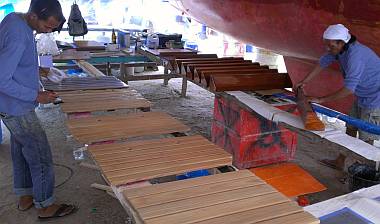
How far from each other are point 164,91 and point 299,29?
11.5ft

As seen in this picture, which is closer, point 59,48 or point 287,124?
point 287,124

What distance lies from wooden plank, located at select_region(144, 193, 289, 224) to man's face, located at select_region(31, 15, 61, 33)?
1.25 m

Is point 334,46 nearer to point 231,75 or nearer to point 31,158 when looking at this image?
point 231,75

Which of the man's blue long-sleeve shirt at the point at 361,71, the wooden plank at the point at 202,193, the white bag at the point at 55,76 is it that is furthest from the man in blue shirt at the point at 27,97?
the man's blue long-sleeve shirt at the point at 361,71

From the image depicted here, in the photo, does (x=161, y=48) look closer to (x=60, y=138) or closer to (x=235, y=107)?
(x=60, y=138)

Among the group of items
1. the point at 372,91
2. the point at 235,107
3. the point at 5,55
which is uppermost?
the point at 5,55

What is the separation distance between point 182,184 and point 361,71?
1.60 metres

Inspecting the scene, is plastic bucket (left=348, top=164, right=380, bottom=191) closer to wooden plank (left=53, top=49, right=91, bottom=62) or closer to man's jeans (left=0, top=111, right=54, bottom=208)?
man's jeans (left=0, top=111, right=54, bottom=208)

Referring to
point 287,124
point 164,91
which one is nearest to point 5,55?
point 287,124

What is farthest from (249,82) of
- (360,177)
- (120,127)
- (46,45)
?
(46,45)

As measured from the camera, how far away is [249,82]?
317 cm

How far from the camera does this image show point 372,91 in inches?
110

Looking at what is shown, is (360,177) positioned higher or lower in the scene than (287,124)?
lower

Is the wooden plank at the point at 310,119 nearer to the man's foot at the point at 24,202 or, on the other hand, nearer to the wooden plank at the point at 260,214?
the wooden plank at the point at 260,214
